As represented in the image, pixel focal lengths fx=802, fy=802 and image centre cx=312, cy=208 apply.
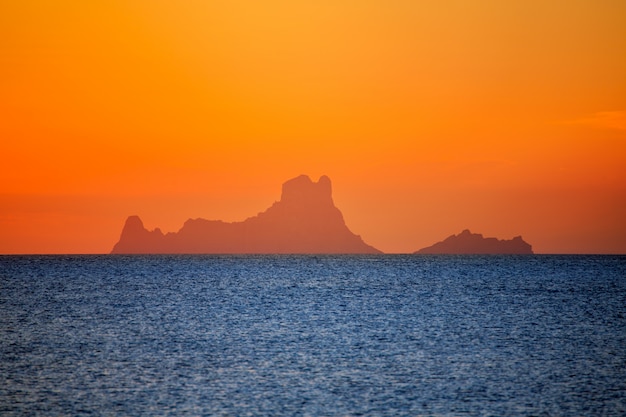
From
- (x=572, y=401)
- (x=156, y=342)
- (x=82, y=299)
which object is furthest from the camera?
(x=82, y=299)

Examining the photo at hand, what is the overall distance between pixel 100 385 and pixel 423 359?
69.3ft

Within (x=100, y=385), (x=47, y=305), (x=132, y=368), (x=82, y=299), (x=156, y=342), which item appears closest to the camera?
(x=100, y=385)

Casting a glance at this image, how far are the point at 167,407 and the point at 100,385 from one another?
683cm

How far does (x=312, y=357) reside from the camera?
53.9m

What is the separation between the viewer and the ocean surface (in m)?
39.2

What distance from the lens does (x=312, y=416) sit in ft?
120

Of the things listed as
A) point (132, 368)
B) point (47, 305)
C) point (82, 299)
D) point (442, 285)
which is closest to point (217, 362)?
point (132, 368)

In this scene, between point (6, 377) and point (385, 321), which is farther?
point (385, 321)

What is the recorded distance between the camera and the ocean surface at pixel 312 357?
39.2m

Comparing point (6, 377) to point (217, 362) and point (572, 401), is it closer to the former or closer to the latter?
point (217, 362)

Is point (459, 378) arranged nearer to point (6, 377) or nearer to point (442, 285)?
point (6, 377)

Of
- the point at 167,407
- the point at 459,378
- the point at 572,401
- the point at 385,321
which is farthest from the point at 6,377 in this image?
the point at 385,321

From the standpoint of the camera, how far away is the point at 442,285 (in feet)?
484

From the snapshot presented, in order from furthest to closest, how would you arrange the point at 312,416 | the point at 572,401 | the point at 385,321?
1. the point at 385,321
2. the point at 572,401
3. the point at 312,416
